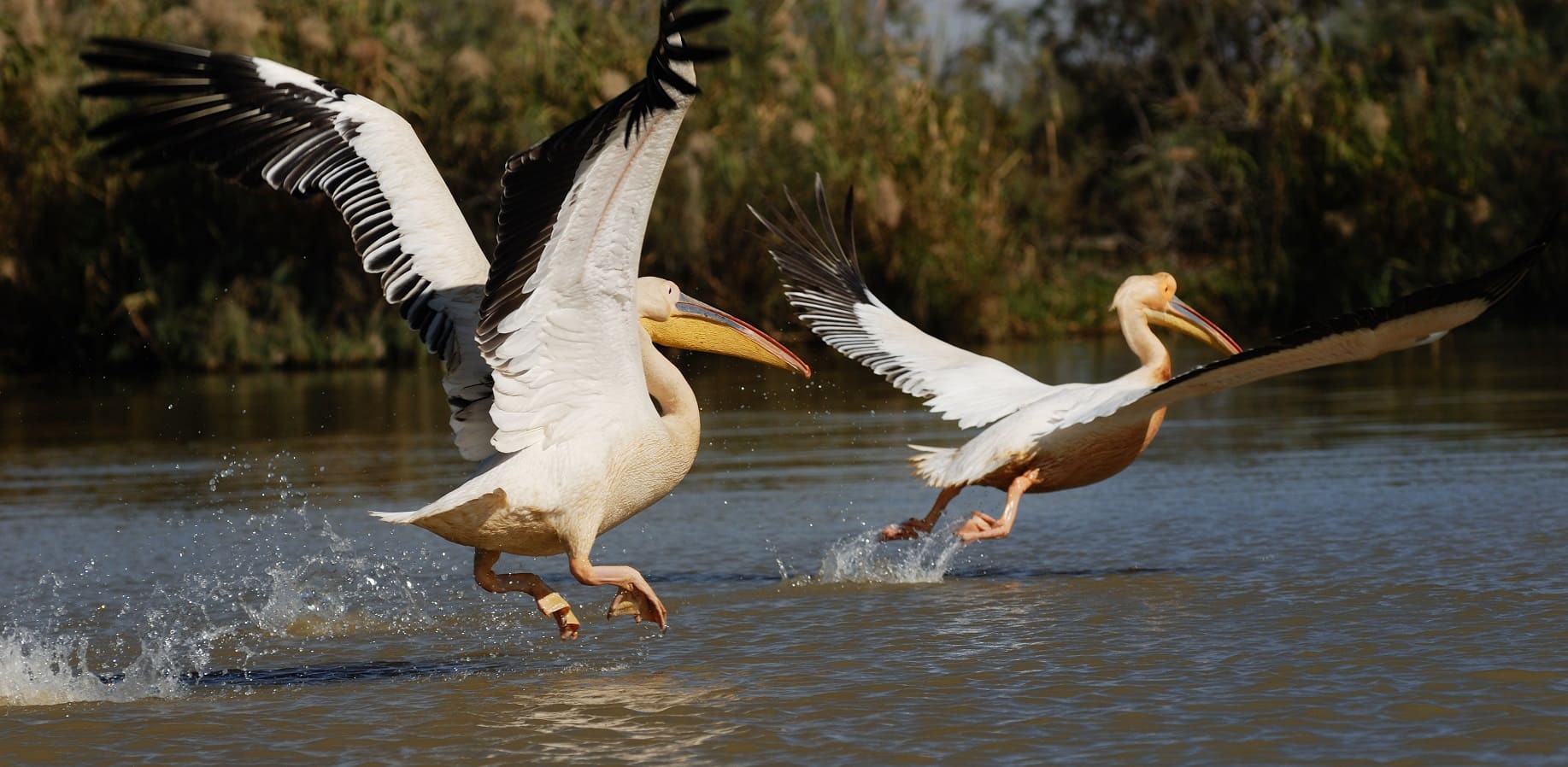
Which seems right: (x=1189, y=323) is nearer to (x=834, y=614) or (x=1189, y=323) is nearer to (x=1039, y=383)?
(x=1039, y=383)

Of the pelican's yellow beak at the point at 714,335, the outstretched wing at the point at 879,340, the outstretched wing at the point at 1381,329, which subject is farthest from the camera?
the outstretched wing at the point at 879,340

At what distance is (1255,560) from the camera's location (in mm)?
6445

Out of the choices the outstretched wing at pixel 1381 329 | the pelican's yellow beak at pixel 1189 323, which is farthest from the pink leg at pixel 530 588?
the pelican's yellow beak at pixel 1189 323

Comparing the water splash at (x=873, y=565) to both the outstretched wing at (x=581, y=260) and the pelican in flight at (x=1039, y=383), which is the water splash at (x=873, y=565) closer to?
the pelican in flight at (x=1039, y=383)

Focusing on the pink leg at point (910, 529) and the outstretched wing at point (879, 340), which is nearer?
the pink leg at point (910, 529)

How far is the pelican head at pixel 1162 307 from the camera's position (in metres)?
7.59

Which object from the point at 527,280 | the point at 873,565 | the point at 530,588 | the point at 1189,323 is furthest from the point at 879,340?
the point at 527,280

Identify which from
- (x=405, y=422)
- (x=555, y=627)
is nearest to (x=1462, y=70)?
(x=405, y=422)

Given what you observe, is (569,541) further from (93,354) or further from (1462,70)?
(1462,70)

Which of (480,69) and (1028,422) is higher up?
(480,69)

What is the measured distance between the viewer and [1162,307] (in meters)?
7.68

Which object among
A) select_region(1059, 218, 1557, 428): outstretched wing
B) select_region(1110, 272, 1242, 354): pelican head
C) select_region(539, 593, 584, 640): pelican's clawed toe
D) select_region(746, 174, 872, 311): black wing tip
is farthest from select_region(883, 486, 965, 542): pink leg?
select_region(746, 174, 872, 311): black wing tip

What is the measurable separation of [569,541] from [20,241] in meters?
12.8

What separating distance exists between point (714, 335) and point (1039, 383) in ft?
5.46
